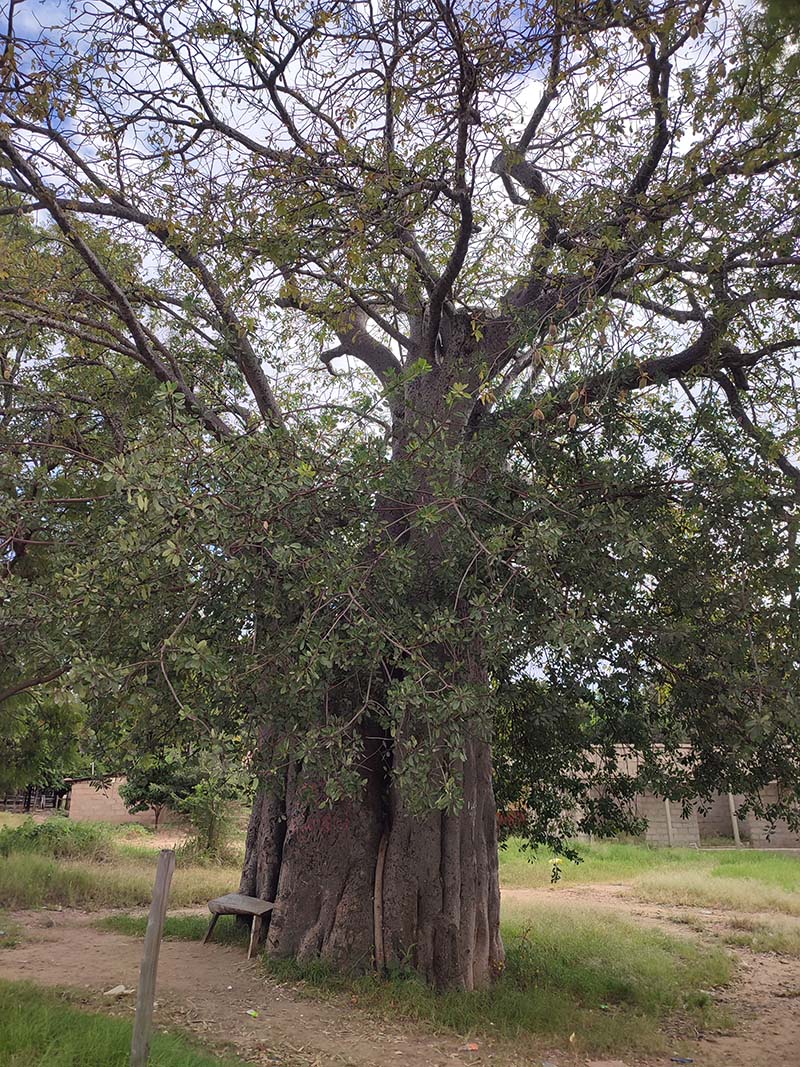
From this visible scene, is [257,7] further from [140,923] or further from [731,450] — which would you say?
[140,923]

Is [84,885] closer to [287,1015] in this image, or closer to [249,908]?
[249,908]

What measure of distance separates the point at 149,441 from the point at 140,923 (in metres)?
6.48

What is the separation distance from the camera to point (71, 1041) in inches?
181

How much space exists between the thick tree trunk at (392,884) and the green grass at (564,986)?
24 centimetres

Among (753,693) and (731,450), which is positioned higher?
(731,450)

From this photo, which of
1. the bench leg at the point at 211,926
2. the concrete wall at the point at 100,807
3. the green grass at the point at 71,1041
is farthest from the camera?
the concrete wall at the point at 100,807

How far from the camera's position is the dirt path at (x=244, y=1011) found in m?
5.70

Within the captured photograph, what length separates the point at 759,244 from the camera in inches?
253

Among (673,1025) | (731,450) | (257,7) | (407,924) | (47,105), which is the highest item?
(257,7)

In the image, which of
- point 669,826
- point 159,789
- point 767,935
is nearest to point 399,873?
point 767,935

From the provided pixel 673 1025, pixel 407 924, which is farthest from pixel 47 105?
pixel 673 1025

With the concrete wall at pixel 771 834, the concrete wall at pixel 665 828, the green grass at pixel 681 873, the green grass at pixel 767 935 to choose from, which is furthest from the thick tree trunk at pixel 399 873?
the concrete wall at pixel 665 828

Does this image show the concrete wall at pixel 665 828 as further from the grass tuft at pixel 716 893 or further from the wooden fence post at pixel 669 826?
the grass tuft at pixel 716 893

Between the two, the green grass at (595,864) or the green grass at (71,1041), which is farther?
the green grass at (595,864)
